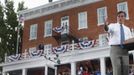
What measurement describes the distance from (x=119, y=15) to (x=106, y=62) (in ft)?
65.6

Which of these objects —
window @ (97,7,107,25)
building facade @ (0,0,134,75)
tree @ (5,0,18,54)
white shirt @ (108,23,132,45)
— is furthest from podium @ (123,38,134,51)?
tree @ (5,0,18,54)

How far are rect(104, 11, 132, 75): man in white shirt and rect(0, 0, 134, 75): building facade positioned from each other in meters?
17.9

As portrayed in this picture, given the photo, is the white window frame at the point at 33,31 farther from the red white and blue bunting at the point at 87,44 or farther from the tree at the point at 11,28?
the red white and blue bunting at the point at 87,44

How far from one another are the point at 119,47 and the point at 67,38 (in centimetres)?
2627

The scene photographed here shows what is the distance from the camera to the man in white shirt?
15.3 ft

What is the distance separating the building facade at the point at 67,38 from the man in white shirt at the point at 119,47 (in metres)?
17.9

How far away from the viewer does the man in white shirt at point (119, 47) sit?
468 centimetres

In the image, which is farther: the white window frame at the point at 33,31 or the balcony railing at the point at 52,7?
the white window frame at the point at 33,31

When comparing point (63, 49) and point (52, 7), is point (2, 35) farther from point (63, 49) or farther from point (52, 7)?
point (63, 49)

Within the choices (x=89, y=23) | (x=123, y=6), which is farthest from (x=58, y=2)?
(x=123, y=6)

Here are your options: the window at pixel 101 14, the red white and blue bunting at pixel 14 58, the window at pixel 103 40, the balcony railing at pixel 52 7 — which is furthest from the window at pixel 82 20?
the red white and blue bunting at pixel 14 58

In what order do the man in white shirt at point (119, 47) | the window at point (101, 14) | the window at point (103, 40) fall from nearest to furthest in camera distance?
the man in white shirt at point (119, 47)
the window at point (103, 40)
the window at point (101, 14)

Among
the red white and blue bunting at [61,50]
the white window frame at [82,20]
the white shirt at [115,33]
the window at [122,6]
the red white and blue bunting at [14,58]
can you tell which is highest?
the window at [122,6]

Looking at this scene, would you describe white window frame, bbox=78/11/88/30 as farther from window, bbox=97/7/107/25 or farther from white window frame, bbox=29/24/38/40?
white window frame, bbox=29/24/38/40
